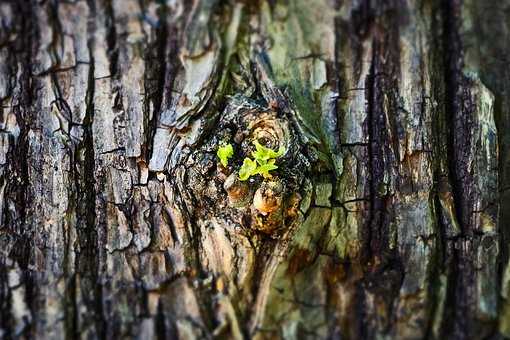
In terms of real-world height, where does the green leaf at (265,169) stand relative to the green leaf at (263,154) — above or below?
below

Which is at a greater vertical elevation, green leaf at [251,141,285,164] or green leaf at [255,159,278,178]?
green leaf at [251,141,285,164]

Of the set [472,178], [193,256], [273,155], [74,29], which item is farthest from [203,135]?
[472,178]
